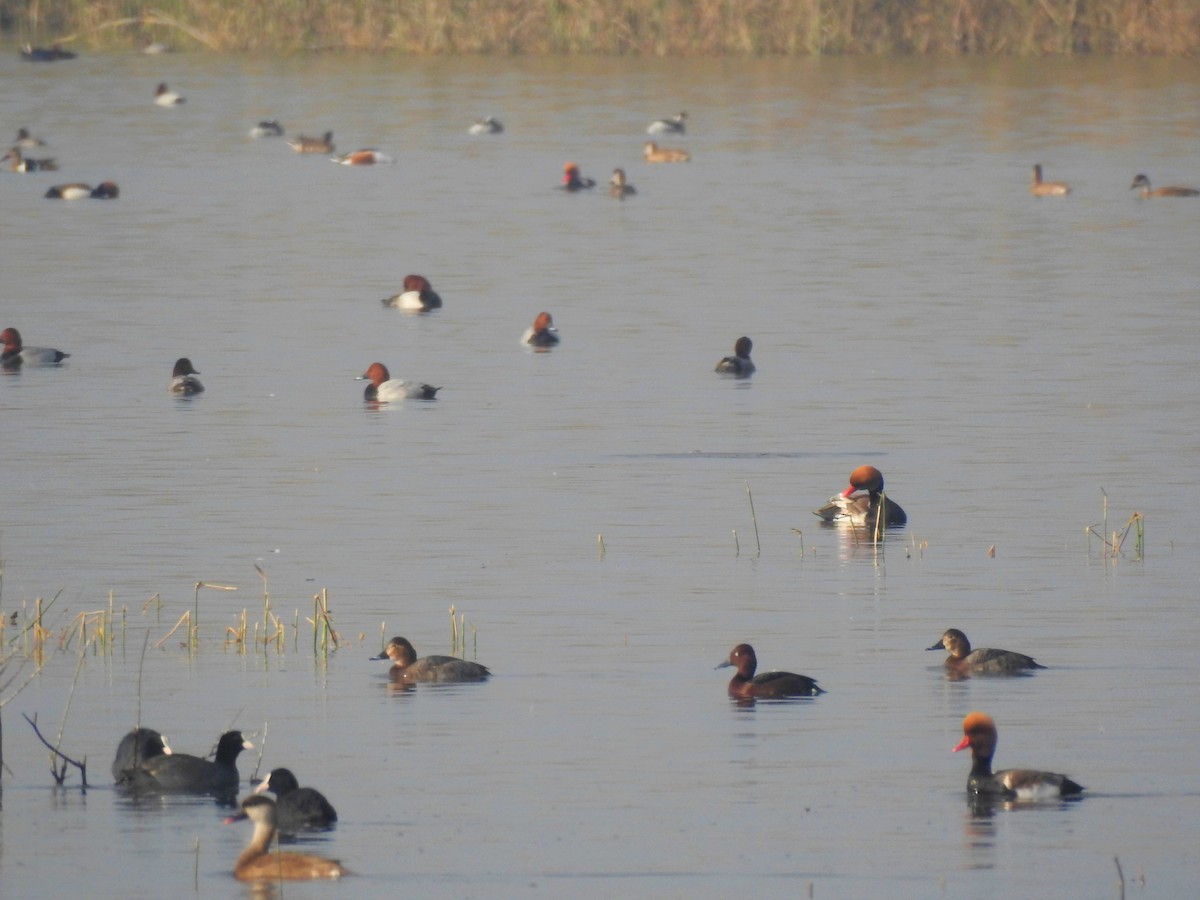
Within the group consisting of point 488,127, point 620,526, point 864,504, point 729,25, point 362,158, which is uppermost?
point 729,25

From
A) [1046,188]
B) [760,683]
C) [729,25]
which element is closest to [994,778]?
[760,683]

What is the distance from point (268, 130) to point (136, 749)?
46296 millimetres

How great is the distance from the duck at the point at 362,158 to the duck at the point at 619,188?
7059 mm

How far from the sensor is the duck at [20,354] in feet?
89.8

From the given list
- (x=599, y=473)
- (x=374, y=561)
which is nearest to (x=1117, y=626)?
(x=374, y=561)

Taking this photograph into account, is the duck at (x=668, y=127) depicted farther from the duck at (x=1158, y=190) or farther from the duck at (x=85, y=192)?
the duck at (x=85, y=192)

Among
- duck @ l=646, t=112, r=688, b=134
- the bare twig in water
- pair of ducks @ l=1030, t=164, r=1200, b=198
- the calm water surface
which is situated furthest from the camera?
duck @ l=646, t=112, r=688, b=134

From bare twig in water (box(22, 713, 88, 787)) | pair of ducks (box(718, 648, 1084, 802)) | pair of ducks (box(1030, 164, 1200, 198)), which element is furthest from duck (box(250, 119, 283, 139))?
pair of ducks (box(718, 648, 1084, 802))

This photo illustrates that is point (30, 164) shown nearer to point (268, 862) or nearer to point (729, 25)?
point (729, 25)

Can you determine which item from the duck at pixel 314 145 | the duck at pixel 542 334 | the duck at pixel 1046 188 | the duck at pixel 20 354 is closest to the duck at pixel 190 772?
the duck at pixel 20 354

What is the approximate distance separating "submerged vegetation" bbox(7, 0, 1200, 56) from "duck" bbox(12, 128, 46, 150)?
14079 mm

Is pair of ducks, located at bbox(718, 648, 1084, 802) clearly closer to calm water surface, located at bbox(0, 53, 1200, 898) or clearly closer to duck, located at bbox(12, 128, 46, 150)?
calm water surface, located at bbox(0, 53, 1200, 898)

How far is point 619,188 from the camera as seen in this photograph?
1861 inches

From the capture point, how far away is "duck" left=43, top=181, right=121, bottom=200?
45.8 metres
